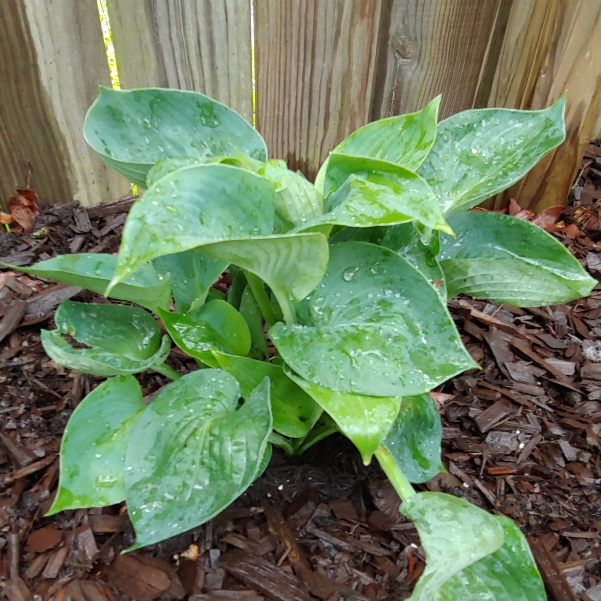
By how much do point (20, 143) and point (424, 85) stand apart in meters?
1.17

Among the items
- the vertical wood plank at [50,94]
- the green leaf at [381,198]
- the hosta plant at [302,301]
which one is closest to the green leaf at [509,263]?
the hosta plant at [302,301]

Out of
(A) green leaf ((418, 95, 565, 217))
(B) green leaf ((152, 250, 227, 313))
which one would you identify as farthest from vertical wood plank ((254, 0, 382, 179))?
(B) green leaf ((152, 250, 227, 313))

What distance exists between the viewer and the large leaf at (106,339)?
0.80m

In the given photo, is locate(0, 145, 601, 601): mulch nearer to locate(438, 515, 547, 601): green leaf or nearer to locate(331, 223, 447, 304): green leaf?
locate(438, 515, 547, 601): green leaf

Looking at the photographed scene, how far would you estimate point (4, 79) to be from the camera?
4.61ft

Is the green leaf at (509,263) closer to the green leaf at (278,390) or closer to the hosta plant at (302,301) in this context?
the hosta plant at (302,301)

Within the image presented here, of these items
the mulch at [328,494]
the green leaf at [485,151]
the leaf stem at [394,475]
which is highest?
the green leaf at [485,151]

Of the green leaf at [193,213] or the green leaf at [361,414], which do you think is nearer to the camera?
the green leaf at [193,213]

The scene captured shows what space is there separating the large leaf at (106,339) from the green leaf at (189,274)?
0.08 m

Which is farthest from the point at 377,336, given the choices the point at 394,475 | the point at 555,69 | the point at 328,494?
the point at 555,69

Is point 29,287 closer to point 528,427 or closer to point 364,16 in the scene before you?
point 364,16

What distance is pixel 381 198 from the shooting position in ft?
2.03

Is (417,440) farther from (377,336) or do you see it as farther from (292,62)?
(292,62)

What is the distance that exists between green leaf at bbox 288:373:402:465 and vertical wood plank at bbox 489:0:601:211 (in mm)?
1253
